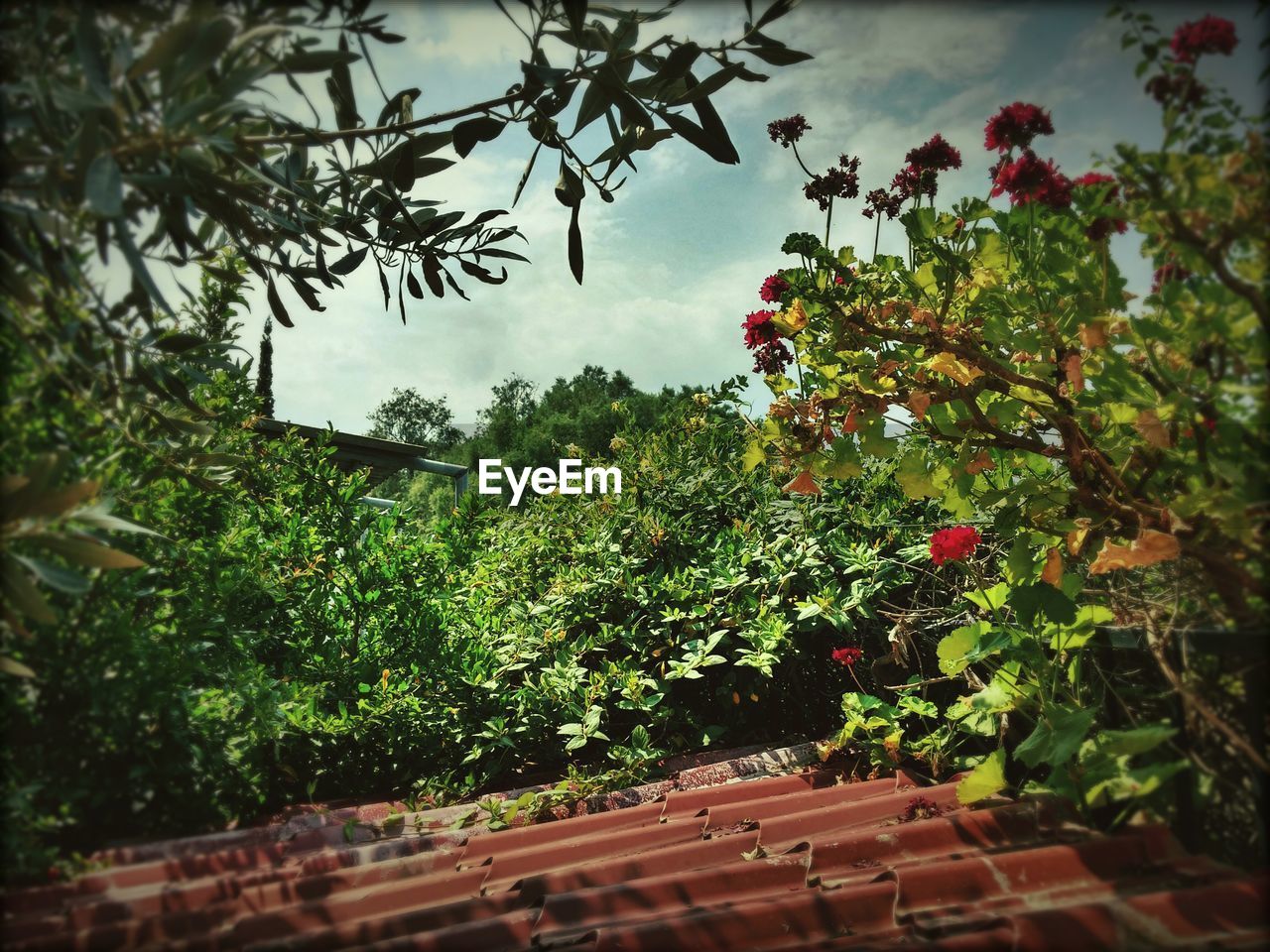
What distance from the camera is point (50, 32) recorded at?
4.41ft

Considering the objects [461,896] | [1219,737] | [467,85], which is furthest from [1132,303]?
[461,896]

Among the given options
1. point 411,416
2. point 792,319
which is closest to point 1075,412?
point 792,319

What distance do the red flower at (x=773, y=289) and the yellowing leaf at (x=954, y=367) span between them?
471mm

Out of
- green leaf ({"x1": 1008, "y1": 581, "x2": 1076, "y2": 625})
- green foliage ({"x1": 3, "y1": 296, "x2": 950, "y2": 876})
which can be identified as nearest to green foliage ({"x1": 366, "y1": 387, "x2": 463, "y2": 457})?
green foliage ({"x1": 3, "y1": 296, "x2": 950, "y2": 876})

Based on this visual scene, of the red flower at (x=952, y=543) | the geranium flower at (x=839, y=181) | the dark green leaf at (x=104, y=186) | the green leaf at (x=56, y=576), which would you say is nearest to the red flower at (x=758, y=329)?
the geranium flower at (x=839, y=181)

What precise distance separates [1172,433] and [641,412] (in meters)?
30.0

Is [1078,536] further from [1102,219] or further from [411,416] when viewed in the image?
[411,416]

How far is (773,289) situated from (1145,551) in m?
1.26

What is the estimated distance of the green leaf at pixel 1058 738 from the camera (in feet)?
5.37

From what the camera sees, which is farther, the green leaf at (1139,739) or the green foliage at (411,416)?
the green foliage at (411,416)

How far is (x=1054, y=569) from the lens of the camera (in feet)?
6.18

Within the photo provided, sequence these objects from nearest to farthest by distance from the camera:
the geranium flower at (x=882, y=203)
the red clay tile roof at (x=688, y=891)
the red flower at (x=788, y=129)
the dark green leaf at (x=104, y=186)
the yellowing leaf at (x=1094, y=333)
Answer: the dark green leaf at (x=104, y=186) < the red clay tile roof at (x=688, y=891) < the yellowing leaf at (x=1094, y=333) < the geranium flower at (x=882, y=203) < the red flower at (x=788, y=129)

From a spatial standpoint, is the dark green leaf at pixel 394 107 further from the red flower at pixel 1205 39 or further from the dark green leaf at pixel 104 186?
the red flower at pixel 1205 39

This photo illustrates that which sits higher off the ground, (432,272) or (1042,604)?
(432,272)
